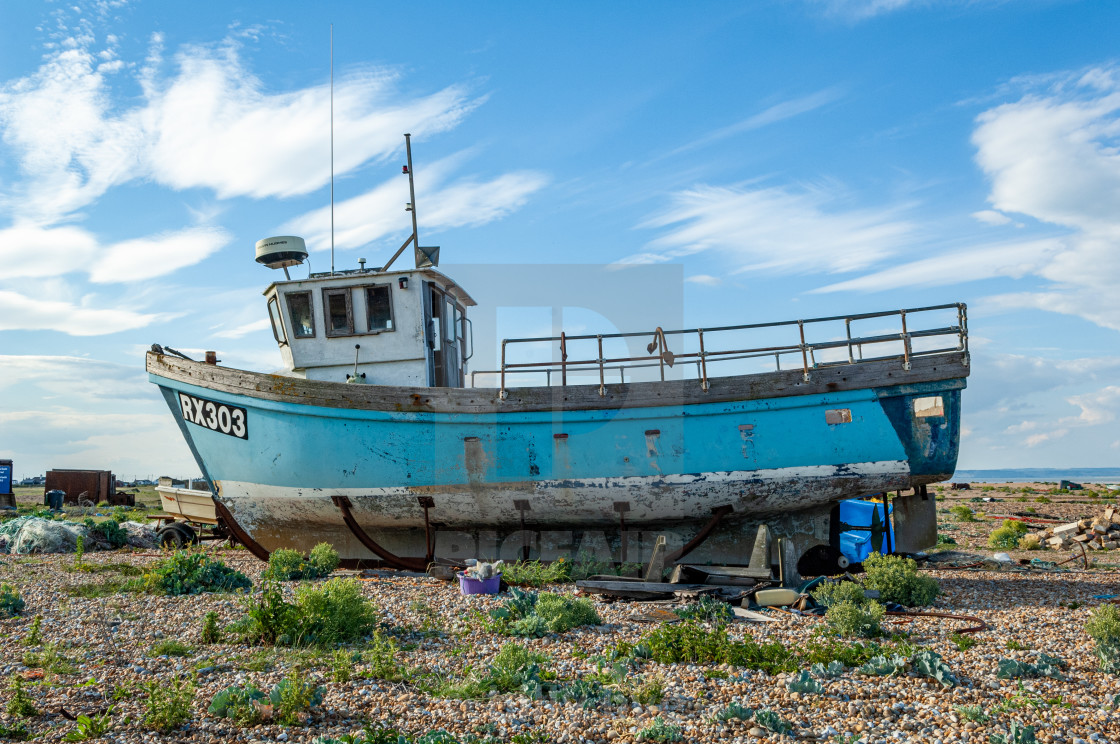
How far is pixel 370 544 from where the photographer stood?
12.4m

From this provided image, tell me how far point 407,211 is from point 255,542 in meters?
6.78

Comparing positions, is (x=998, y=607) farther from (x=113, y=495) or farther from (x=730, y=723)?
(x=113, y=495)

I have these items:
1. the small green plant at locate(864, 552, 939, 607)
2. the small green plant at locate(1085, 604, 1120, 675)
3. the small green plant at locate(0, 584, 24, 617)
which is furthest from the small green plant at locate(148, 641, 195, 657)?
the small green plant at locate(1085, 604, 1120, 675)

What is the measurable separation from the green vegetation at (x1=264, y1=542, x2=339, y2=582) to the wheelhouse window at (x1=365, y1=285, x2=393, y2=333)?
397cm

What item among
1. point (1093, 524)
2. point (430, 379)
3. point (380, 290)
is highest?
point (380, 290)

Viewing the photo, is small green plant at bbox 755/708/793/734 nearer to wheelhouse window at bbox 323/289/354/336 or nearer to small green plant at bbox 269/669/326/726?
small green plant at bbox 269/669/326/726

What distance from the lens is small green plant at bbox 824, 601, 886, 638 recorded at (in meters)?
7.22

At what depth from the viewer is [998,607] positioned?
28.9 feet

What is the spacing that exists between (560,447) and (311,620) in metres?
5.39

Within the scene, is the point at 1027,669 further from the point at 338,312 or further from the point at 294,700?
the point at 338,312

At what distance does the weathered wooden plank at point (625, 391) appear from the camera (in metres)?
11.6

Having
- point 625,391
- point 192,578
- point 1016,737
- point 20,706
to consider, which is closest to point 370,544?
point 192,578

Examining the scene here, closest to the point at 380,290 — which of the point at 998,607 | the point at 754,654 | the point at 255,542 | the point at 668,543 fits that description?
the point at 255,542

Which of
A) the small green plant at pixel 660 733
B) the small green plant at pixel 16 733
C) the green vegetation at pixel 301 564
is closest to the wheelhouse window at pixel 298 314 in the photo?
the green vegetation at pixel 301 564
